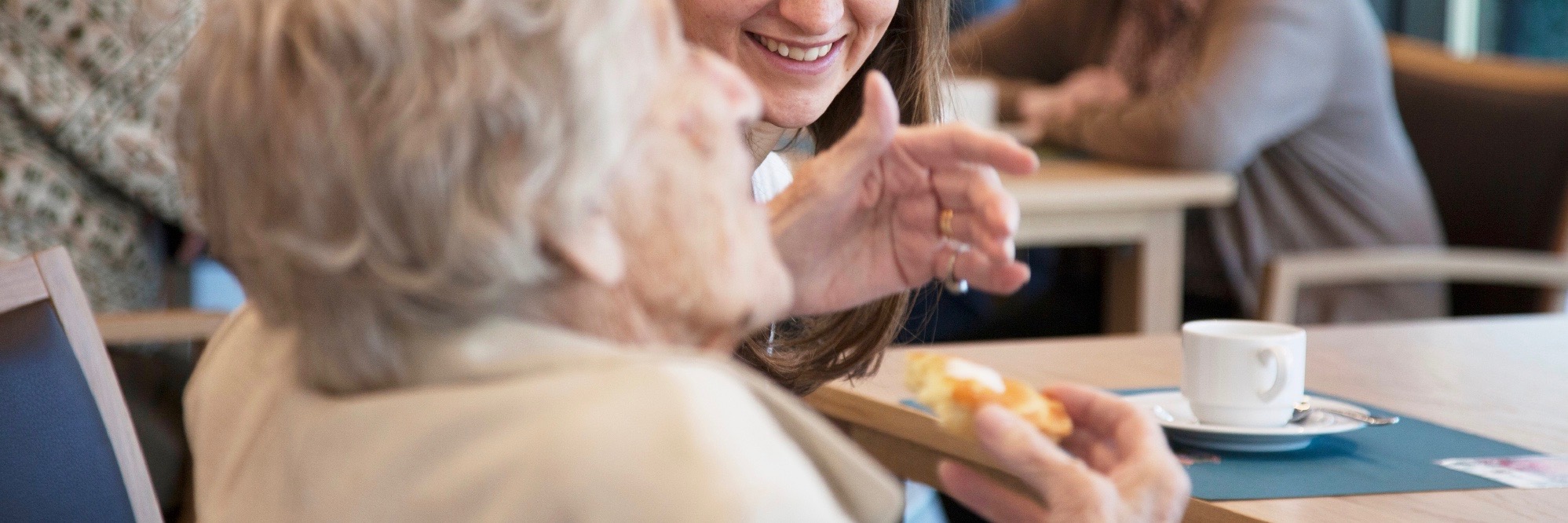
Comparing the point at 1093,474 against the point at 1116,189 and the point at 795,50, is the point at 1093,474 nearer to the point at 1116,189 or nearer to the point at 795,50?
the point at 795,50

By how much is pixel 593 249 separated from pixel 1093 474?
28 centimetres

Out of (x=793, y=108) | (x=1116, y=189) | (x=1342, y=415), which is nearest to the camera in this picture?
(x=1342, y=415)

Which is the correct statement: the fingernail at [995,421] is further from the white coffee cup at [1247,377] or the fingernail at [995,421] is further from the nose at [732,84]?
the white coffee cup at [1247,377]

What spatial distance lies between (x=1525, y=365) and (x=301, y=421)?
114cm

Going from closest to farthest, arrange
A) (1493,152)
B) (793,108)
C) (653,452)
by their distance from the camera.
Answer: (653,452) < (793,108) < (1493,152)

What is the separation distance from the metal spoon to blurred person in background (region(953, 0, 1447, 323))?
1.60 metres

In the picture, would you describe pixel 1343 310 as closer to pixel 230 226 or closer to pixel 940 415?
pixel 940 415

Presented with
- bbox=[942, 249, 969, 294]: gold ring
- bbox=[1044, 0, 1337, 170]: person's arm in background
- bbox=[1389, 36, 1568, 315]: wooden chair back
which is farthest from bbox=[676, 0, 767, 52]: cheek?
bbox=[1389, 36, 1568, 315]: wooden chair back

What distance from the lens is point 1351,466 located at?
100 cm

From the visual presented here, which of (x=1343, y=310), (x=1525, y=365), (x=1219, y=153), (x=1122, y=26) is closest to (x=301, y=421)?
(x=1525, y=365)

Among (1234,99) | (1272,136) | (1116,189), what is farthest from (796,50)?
(1272,136)

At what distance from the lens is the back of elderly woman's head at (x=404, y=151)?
58 centimetres

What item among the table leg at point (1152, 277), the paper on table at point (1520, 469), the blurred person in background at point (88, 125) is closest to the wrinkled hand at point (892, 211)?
the paper on table at point (1520, 469)

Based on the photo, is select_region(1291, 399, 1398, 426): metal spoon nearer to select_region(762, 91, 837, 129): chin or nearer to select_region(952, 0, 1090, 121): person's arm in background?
select_region(762, 91, 837, 129): chin
